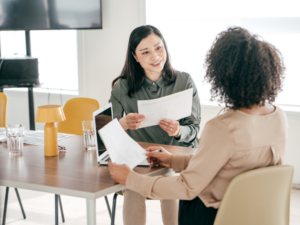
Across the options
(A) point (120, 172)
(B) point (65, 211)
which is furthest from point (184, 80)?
(B) point (65, 211)

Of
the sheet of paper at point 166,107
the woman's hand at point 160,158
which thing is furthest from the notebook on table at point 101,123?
the sheet of paper at point 166,107

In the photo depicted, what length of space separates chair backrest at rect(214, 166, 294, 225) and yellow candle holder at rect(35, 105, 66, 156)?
3.09 feet

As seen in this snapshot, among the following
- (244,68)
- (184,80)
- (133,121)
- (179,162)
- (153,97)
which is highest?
(244,68)

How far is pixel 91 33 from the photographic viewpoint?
13.7 feet

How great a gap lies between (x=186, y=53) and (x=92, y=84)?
1169 millimetres

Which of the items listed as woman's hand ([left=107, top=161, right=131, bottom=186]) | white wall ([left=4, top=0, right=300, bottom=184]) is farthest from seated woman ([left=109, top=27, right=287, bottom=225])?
white wall ([left=4, top=0, right=300, bottom=184])

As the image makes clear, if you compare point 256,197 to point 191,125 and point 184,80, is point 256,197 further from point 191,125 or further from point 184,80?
point 184,80

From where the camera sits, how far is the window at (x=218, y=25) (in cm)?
336

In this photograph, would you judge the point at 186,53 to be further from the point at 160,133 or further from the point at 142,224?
the point at 142,224

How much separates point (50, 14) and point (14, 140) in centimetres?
236

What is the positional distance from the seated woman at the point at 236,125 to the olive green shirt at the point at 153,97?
37.2 inches

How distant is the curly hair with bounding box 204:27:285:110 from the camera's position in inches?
47.1

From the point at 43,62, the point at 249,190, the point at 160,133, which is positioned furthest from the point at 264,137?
the point at 43,62

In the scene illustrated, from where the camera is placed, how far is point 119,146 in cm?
157
